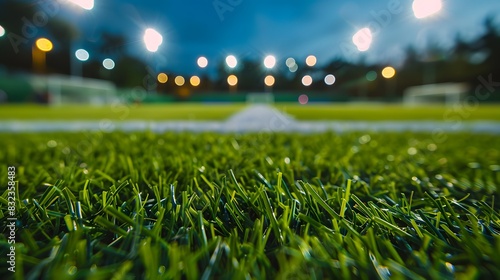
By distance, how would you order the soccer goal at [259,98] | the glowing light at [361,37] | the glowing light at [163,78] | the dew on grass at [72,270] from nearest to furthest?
1. the dew on grass at [72,270]
2. the glowing light at [361,37]
3. the glowing light at [163,78]
4. the soccer goal at [259,98]

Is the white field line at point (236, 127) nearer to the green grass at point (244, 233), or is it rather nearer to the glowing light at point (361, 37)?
the glowing light at point (361, 37)

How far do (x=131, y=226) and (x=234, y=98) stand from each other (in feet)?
117

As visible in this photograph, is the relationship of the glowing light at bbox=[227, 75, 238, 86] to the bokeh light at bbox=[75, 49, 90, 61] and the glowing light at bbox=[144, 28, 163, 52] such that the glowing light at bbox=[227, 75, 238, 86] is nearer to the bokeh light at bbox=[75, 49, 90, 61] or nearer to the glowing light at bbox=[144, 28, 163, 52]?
the bokeh light at bbox=[75, 49, 90, 61]

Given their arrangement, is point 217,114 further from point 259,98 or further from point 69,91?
point 259,98

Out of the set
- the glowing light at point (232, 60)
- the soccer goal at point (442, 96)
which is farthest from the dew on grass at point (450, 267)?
the soccer goal at point (442, 96)

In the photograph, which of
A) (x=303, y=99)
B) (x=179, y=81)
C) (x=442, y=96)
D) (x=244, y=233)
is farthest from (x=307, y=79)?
(x=244, y=233)

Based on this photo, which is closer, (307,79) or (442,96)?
(442,96)

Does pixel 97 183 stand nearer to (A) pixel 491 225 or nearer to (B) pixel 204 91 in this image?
(A) pixel 491 225

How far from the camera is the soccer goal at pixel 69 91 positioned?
20.7 meters

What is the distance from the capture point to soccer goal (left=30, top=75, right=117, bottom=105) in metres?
20.7

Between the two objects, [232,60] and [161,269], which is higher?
[232,60]

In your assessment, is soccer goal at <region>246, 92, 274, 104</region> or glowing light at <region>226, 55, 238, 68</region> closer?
glowing light at <region>226, 55, 238, 68</region>

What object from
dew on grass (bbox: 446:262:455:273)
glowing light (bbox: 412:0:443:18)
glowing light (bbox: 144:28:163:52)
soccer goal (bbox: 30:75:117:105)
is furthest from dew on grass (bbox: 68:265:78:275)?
soccer goal (bbox: 30:75:117:105)

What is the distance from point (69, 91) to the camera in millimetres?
23766
